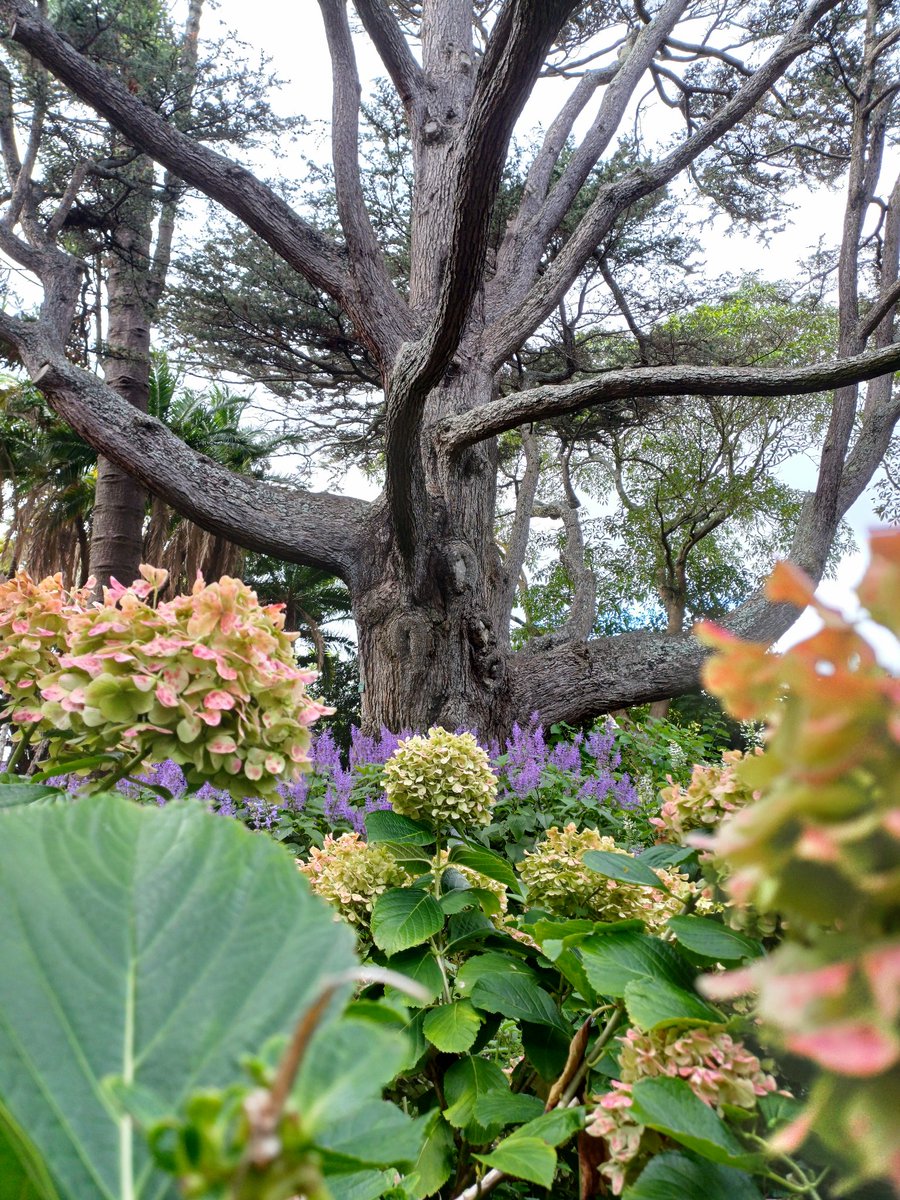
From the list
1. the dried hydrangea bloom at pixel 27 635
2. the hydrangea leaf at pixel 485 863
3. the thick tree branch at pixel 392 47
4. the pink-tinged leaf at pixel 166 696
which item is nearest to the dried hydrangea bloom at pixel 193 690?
the pink-tinged leaf at pixel 166 696

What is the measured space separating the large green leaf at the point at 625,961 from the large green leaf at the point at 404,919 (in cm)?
32

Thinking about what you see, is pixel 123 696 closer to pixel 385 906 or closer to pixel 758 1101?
pixel 385 906

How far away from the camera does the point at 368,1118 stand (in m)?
0.36

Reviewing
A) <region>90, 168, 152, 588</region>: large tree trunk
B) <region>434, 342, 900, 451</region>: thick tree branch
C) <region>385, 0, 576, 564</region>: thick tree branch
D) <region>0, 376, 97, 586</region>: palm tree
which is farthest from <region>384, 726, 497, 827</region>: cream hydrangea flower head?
<region>0, 376, 97, 586</region>: palm tree

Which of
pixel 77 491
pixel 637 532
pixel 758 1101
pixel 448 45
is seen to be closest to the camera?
pixel 758 1101

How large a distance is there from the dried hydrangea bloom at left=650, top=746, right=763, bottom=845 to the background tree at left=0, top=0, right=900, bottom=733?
2245 millimetres

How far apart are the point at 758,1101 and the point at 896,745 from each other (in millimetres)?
420

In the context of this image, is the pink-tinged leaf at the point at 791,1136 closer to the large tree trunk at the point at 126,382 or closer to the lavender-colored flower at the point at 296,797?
the lavender-colored flower at the point at 296,797

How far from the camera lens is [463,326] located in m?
2.96

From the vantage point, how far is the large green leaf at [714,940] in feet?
1.77

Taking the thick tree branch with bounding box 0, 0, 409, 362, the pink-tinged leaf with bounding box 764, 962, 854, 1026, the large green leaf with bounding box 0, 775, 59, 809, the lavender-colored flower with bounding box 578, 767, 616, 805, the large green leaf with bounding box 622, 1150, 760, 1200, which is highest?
the thick tree branch with bounding box 0, 0, 409, 362

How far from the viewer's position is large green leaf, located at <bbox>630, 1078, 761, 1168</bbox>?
412mm

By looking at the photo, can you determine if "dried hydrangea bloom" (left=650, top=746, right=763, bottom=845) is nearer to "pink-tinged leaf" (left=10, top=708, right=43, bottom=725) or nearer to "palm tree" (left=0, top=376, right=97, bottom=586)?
"pink-tinged leaf" (left=10, top=708, right=43, bottom=725)

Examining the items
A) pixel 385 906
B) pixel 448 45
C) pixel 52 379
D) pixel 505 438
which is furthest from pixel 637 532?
pixel 385 906
